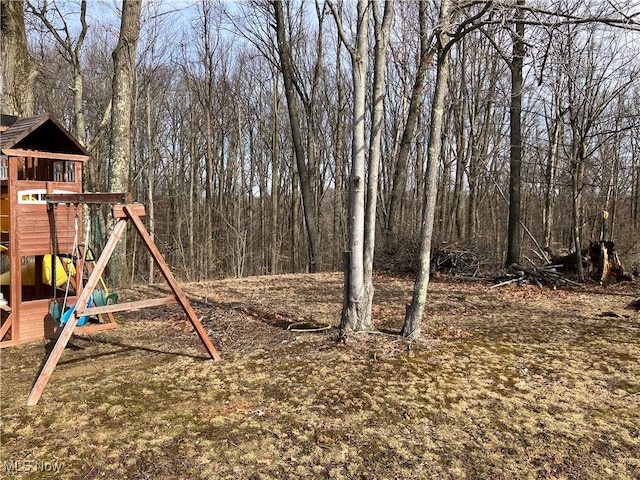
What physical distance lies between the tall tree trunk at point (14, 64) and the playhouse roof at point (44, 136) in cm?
261

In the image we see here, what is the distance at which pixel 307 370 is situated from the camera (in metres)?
4.18

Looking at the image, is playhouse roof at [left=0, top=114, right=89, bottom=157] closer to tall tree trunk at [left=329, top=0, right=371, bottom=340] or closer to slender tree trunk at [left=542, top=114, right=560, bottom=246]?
tall tree trunk at [left=329, top=0, right=371, bottom=340]

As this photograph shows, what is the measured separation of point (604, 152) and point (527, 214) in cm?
1334

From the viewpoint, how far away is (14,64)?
284 inches

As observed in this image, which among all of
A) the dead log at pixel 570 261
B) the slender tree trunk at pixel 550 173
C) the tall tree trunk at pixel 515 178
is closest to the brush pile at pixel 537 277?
the dead log at pixel 570 261

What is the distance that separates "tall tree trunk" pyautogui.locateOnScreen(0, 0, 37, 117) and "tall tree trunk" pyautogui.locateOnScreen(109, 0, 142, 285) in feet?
4.51

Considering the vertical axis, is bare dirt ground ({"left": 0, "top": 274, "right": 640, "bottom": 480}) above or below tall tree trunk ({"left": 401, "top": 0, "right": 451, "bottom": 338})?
below

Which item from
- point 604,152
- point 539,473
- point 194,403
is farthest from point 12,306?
point 604,152

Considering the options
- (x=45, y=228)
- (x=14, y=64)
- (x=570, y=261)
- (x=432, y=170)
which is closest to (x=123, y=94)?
(x=14, y=64)

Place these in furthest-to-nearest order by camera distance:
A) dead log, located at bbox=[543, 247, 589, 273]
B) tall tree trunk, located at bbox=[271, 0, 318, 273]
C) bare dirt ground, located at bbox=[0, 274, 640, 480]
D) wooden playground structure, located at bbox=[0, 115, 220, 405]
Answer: tall tree trunk, located at bbox=[271, 0, 318, 273] → dead log, located at bbox=[543, 247, 589, 273] → wooden playground structure, located at bbox=[0, 115, 220, 405] → bare dirt ground, located at bbox=[0, 274, 640, 480]

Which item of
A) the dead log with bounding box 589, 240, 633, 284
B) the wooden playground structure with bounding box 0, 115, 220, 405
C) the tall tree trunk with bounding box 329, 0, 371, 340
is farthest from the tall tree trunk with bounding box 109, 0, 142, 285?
the dead log with bounding box 589, 240, 633, 284

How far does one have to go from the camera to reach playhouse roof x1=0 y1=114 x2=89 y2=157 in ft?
15.7

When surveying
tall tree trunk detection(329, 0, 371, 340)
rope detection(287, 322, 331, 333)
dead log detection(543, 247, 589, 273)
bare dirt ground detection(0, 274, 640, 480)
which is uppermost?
tall tree trunk detection(329, 0, 371, 340)

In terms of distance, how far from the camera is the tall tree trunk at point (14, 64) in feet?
23.2
